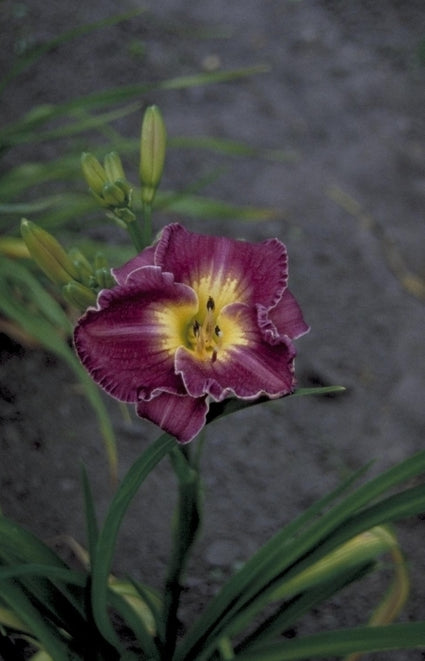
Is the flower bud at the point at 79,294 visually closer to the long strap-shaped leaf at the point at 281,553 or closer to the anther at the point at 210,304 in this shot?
the anther at the point at 210,304

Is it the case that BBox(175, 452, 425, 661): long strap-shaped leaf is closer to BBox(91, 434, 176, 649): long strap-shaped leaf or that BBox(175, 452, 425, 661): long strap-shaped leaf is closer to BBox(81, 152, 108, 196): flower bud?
BBox(91, 434, 176, 649): long strap-shaped leaf

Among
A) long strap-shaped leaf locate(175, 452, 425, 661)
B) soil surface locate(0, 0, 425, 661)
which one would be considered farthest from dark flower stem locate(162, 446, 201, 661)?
soil surface locate(0, 0, 425, 661)

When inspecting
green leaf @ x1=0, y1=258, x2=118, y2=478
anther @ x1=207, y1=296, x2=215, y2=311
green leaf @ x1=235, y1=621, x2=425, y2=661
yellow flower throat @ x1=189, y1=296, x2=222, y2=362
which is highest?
anther @ x1=207, y1=296, x2=215, y2=311

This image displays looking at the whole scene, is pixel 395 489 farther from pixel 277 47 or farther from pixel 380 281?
pixel 277 47

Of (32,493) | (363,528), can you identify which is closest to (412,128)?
(32,493)

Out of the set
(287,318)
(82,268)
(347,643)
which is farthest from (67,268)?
(347,643)

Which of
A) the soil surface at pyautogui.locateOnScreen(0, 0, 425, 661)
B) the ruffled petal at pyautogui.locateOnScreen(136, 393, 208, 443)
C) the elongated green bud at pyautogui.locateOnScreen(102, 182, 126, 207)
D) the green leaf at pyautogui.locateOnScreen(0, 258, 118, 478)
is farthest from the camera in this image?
the soil surface at pyautogui.locateOnScreen(0, 0, 425, 661)

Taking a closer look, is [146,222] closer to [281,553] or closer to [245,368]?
[245,368]

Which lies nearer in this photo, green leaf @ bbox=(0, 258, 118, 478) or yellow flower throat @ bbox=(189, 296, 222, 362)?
yellow flower throat @ bbox=(189, 296, 222, 362)
